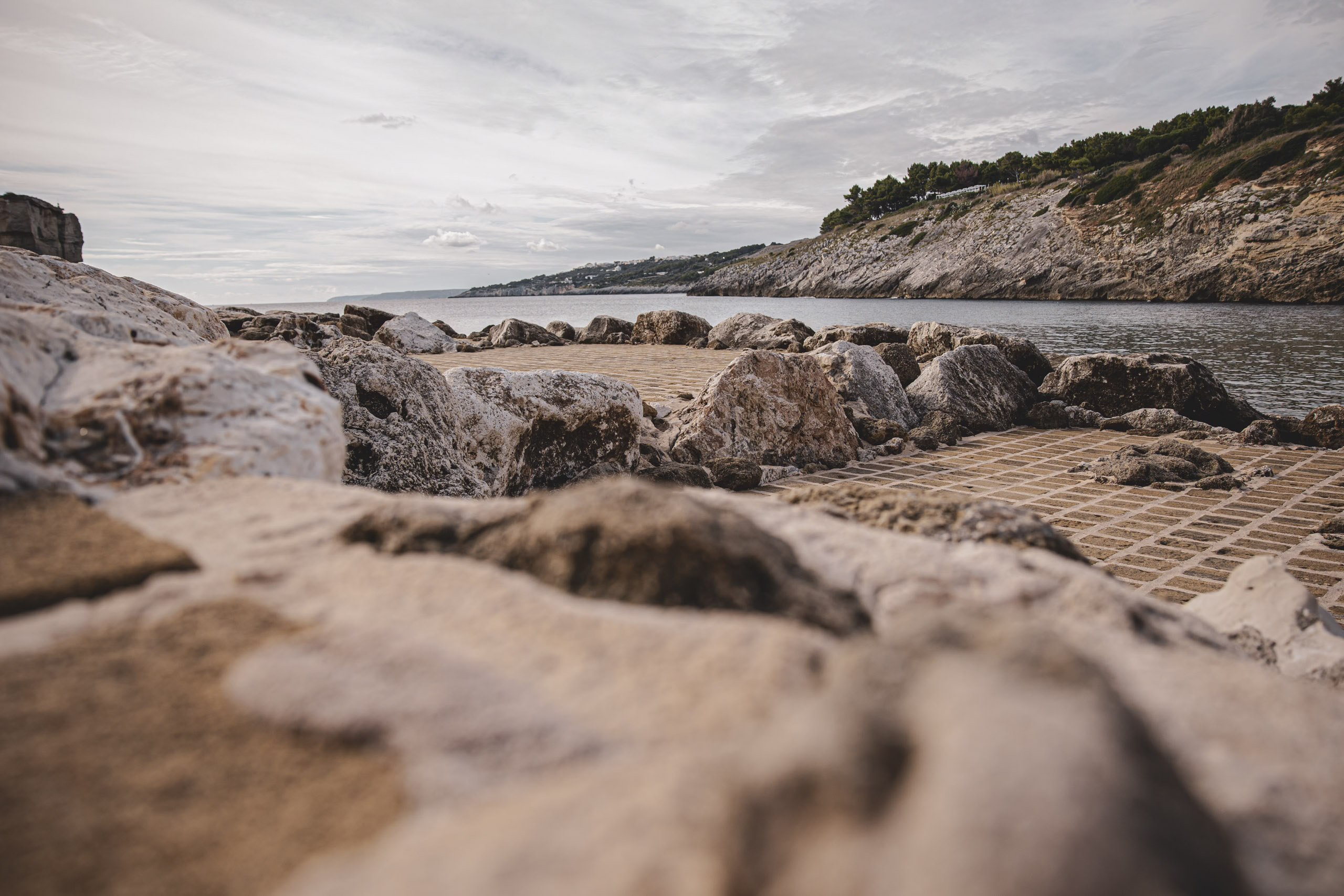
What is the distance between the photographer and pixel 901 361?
9.70 meters

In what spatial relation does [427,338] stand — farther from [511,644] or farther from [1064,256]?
[1064,256]

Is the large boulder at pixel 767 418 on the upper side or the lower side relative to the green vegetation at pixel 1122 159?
lower

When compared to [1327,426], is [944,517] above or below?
above

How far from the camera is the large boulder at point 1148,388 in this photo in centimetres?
853

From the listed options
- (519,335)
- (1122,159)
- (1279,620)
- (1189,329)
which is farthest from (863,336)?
(1122,159)

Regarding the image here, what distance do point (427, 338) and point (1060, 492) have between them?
1413 cm

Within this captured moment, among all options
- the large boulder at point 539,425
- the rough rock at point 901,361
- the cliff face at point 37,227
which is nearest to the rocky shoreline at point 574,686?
the large boulder at point 539,425

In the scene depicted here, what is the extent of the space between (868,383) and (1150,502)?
127 inches

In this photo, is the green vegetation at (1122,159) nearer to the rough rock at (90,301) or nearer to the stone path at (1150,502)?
the stone path at (1150,502)

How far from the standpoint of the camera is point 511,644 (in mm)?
1268

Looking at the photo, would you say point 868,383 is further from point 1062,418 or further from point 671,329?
point 671,329

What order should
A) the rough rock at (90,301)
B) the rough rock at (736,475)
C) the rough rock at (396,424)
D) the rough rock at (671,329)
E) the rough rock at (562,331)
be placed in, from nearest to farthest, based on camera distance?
the rough rock at (90,301), the rough rock at (396,424), the rough rock at (736,475), the rough rock at (671,329), the rough rock at (562,331)

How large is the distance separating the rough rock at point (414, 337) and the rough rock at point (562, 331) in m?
3.31

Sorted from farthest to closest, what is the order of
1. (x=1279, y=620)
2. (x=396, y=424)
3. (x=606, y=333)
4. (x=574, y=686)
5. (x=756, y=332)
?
(x=606, y=333) < (x=756, y=332) < (x=396, y=424) < (x=1279, y=620) < (x=574, y=686)
